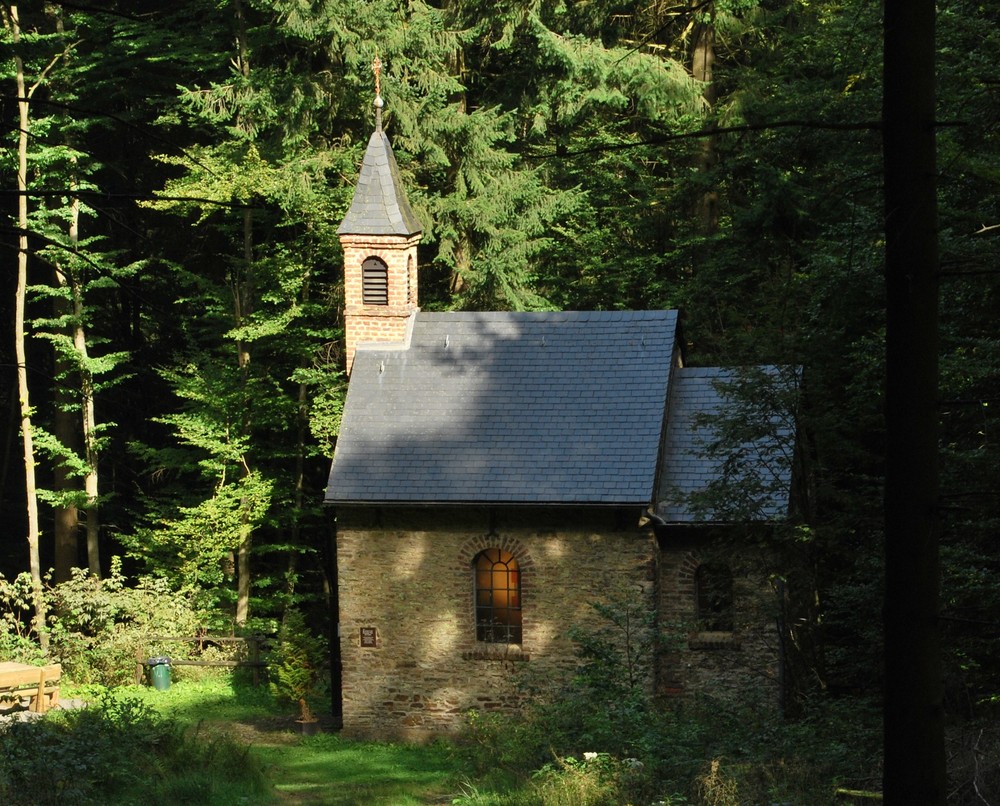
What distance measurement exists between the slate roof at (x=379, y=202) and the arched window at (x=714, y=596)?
22.1ft

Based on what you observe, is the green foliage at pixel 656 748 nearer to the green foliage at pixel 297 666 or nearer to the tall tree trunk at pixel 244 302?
the green foliage at pixel 297 666

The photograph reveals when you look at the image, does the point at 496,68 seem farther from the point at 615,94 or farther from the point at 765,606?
the point at 765,606

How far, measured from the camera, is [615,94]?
2467 centimetres

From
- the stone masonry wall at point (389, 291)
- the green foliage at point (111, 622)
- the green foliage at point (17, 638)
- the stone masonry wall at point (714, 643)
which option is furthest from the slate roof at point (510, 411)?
the green foliage at point (17, 638)

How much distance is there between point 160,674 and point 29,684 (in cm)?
412

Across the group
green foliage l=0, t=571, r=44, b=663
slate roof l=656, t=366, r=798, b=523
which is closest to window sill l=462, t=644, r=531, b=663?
slate roof l=656, t=366, r=798, b=523

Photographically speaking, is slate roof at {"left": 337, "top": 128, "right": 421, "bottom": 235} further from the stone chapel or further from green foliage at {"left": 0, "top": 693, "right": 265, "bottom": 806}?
green foliage at {"left": 0, "top": 693, "right": 265, "bottom": 806}

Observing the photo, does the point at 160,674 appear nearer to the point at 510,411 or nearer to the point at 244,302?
the point at 244,302

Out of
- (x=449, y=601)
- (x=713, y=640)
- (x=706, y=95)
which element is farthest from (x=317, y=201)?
(x=713, y=640)

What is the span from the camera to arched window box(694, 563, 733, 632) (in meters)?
17.4

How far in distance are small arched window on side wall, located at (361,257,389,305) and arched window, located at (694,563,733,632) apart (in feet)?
20.4

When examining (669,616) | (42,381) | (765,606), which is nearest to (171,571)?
(42,381)

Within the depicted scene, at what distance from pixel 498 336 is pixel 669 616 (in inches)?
192

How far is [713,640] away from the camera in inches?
691
